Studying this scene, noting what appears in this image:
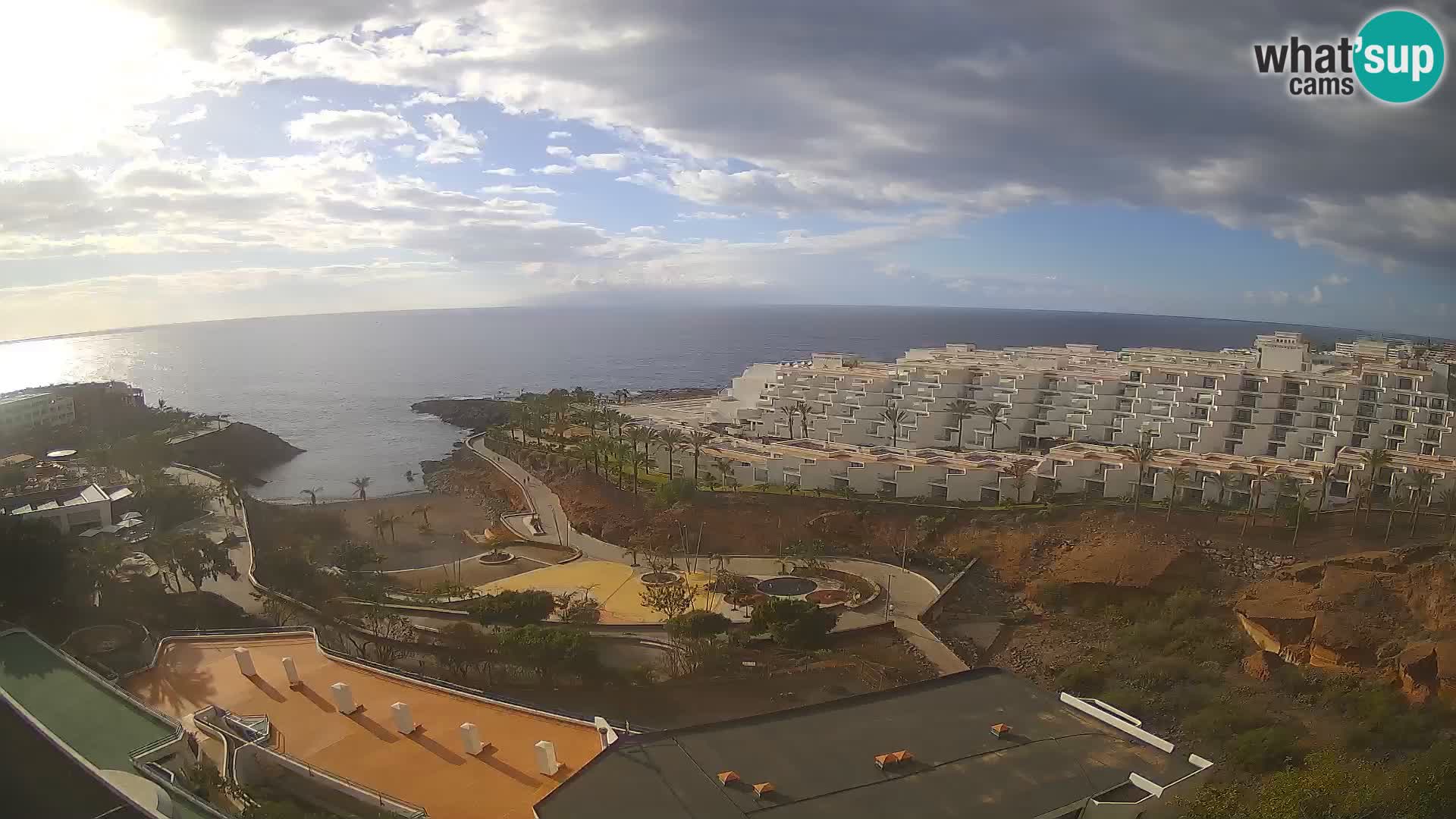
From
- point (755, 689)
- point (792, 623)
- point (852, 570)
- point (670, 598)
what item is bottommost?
point (755, 689)

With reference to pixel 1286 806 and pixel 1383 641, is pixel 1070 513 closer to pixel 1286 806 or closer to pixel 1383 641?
pixel 1383 641

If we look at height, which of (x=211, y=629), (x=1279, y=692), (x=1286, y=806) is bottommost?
(x=1279, y=692)

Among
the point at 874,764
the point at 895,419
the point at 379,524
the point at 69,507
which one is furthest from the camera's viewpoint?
the point at 895,419

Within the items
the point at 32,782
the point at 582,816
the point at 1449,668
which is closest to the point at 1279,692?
the point at 1449,668

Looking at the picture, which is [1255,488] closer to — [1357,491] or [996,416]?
[1357,491]

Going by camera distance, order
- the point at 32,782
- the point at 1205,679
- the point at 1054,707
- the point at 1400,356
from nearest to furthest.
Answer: the point at 32,782, the point at 1054,707, the point at 1205,679, the point at 1400,356

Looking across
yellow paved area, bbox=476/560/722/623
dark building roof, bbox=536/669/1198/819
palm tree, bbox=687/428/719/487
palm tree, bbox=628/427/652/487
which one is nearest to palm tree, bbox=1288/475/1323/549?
dark building roof, bbox=536/669/1198/819

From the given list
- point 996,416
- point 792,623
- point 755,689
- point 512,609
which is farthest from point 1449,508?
point 512,609

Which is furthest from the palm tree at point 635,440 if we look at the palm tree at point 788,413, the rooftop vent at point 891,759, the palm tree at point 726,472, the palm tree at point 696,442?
the rooftop vent at point 891,759
